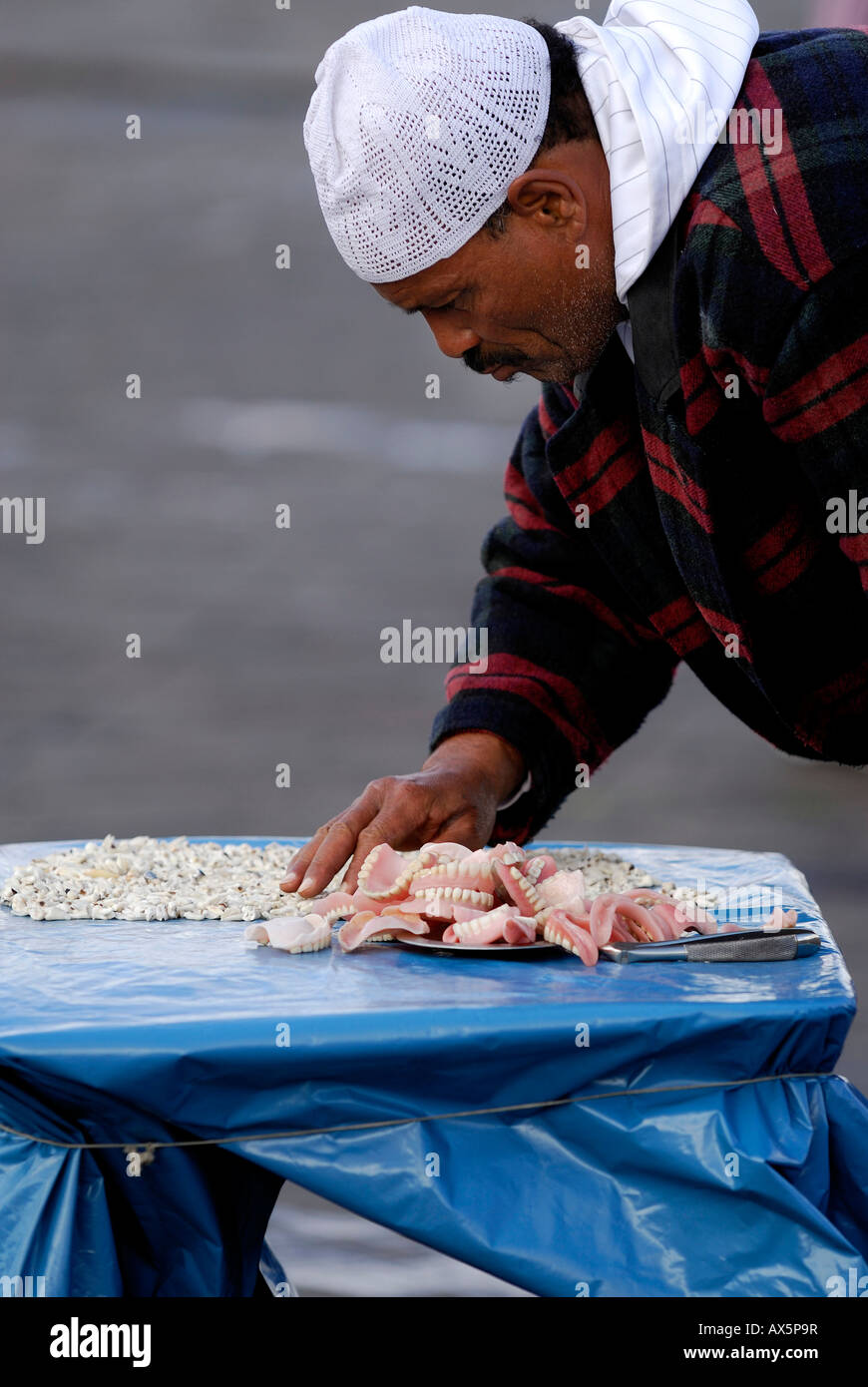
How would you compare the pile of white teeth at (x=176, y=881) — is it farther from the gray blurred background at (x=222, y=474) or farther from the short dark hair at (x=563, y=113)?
the gray blurred background at (x=222, y=474)

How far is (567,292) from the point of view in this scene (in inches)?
54.4

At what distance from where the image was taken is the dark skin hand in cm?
136

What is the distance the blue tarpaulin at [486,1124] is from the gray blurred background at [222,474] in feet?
10.5

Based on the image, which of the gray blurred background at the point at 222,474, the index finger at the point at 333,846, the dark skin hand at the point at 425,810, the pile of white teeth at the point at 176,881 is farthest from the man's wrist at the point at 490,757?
the gray blurred background at the point at 222,474

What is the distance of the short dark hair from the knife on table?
0.74 m

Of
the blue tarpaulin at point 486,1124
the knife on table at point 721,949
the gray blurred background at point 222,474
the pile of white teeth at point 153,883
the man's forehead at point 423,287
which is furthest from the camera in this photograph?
the gray blurred background at point 222,474

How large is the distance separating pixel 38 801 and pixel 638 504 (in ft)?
10.6

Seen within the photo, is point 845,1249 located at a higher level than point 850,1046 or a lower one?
higher

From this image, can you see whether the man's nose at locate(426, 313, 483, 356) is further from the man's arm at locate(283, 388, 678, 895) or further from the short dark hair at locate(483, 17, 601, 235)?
the man's arm at locate(283, 388, 678, 895)

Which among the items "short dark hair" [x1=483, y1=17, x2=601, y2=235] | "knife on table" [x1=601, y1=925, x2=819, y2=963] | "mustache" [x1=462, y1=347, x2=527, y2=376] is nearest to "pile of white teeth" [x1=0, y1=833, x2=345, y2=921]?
"knife on table" [x1=601, y1=925, x2=819, y2=963]

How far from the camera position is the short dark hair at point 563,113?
4.43ft

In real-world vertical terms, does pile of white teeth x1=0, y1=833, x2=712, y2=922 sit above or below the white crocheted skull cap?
below

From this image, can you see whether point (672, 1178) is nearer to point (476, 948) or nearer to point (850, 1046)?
point (476, 948)

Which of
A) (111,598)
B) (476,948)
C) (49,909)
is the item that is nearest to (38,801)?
(111,598)
